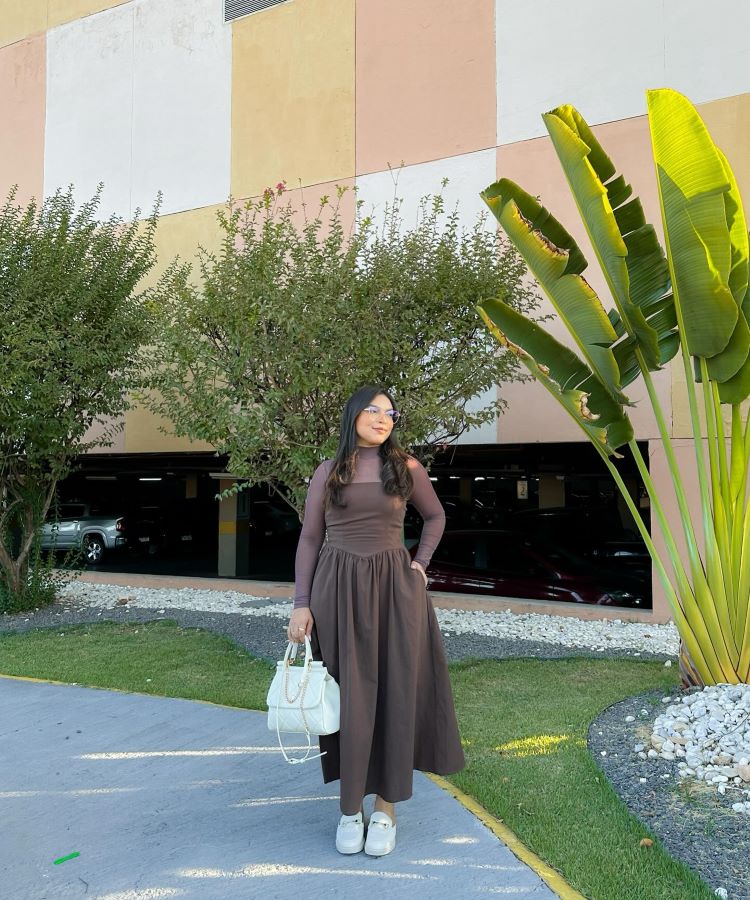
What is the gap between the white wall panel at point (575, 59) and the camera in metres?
8.84

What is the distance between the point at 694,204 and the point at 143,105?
10.4 meters

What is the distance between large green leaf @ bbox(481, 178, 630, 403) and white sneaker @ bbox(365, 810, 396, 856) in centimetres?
294

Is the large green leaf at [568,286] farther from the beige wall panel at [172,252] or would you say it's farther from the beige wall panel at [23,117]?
the beige wall panel at [23,117]

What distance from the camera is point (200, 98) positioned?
461 inches

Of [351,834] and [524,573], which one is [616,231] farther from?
[524,573]

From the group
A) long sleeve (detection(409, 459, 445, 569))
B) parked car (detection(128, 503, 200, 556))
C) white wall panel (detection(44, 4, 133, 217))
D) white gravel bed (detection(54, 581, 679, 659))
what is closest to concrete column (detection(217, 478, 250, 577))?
white gravel bed (detection(54, 581, 679, 659))

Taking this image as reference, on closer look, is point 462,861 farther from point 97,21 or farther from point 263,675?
point 97,21

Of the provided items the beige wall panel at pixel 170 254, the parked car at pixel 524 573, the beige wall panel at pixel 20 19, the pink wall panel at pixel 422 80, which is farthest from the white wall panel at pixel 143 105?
the parked car at pixel 524 573

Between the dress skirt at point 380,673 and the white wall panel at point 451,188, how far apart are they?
6160 mm

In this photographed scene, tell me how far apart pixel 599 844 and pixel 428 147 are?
879 centimetres

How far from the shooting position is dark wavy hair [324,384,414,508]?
336 cm

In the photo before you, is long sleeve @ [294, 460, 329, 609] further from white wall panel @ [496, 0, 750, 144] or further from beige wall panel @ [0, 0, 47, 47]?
beige wall panel @ [0, 0, 47, 47]

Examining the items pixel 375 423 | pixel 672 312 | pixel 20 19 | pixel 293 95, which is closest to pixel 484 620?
pixel 672 312

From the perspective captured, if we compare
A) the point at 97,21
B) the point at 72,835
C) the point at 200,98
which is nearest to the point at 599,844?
the point at 72,835
